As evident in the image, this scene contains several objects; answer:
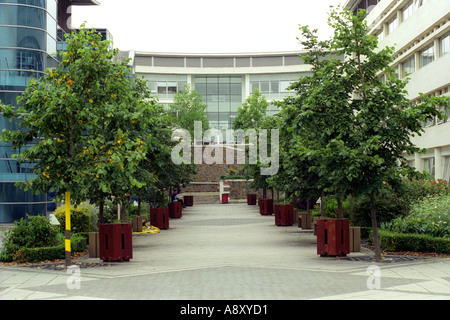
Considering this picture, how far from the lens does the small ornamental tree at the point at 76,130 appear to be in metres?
14.9

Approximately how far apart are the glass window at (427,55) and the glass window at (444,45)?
4.96 ft

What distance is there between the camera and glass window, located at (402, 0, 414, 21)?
40631mm

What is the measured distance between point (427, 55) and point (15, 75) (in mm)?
22963

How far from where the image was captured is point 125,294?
35.3 ft

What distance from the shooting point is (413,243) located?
1706 centimetres

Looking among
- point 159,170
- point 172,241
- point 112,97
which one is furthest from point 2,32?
point 112,97

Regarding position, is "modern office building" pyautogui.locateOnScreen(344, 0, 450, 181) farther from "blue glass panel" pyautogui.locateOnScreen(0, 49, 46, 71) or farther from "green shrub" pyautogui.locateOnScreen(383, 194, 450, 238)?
"blue glass panel" pyautogui.locateOnScreen(0, 49, 46, 71)

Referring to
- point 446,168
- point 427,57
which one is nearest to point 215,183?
point 427,57

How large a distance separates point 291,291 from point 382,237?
25.1 ft

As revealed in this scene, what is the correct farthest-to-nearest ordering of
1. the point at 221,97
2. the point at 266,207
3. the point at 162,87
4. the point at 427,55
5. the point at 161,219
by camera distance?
the point at 221,97 → the point at 162,87 → the point at 266,207 → the point at 427,55 → the point at 161,219

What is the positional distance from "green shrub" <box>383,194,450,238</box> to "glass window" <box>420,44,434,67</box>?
1914 cm

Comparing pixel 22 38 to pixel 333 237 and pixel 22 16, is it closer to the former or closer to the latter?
pixel 22 16

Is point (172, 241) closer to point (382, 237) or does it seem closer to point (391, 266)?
point (382, 237)

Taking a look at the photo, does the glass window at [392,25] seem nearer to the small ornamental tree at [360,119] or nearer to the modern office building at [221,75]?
the small ornamental tree at [360,119]
